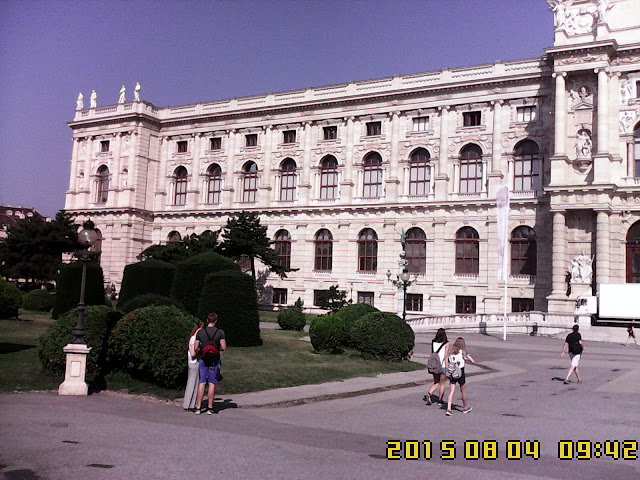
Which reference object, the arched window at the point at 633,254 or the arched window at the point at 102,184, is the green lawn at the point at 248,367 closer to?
the arched window at the point at 633,254

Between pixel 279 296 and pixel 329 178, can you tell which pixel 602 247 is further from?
pixel 279 296

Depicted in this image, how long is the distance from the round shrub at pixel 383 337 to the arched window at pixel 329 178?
36026mm

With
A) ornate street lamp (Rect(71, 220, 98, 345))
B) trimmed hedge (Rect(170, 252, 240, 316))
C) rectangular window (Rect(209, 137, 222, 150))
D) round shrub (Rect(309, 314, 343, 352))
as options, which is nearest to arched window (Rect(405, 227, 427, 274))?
rectangular window (Rect(209, 137, 222, 150))

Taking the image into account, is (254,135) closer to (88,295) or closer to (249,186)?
(249,186)

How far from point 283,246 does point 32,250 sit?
23.0 meters

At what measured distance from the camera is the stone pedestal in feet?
49.0

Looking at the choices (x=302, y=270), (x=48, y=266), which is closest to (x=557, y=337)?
(x=302, y=270)

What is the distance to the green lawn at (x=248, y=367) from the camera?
52.5ft

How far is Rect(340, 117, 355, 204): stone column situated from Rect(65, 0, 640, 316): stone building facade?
184 millimetres

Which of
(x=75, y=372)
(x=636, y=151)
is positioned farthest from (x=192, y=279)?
(x=636, y=151)

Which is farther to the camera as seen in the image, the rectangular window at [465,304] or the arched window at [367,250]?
the arched window at [367,250]

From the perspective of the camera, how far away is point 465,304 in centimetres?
5122

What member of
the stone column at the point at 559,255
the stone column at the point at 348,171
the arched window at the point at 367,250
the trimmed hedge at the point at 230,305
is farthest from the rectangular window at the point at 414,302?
the trimmed hedge at the point at 230,305

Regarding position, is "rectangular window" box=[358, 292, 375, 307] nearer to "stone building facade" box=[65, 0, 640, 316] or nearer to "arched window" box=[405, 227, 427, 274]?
"stone building facade" box=[65, 0, 640, 316]
